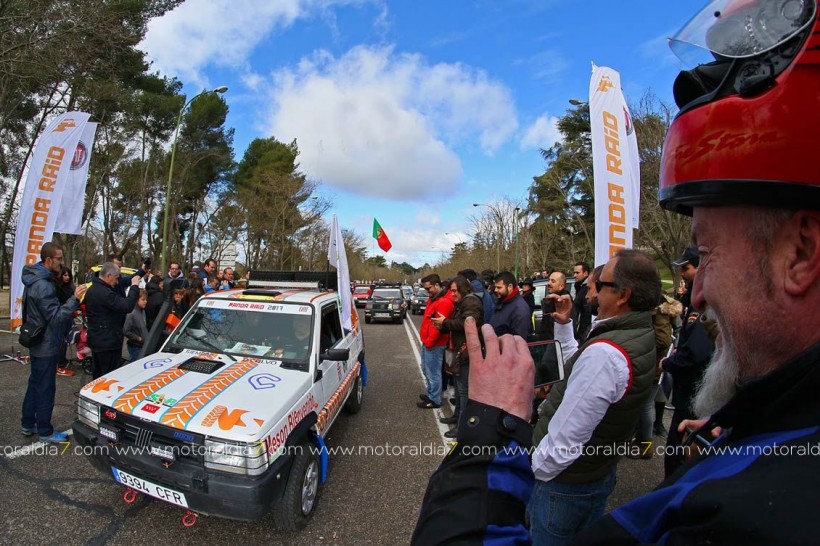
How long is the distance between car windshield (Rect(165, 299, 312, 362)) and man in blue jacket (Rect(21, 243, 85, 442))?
150 cm

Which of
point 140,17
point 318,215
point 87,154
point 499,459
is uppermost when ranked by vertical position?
point 140,17

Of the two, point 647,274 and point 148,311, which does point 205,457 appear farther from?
point 148,311

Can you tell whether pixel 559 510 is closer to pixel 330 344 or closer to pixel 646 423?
pixel 330 344

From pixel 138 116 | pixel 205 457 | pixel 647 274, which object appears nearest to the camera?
pixel 647 274

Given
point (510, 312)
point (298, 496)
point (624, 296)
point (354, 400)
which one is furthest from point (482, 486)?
point (354, 400)

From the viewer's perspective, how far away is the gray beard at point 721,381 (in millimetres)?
819

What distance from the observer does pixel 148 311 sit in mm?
7035

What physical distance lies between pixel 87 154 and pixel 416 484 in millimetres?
9037

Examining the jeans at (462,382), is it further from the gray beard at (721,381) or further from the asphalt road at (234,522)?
the gray beard at (721,381)

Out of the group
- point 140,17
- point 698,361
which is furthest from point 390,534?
point 140,17

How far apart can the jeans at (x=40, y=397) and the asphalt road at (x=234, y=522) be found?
8.6 inches

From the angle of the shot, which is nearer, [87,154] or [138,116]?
[87,154]

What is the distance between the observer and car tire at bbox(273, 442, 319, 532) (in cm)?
288

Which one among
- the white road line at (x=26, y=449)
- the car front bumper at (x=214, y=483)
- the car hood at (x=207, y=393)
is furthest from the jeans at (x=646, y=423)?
the white road line at (x=26, y=449)
